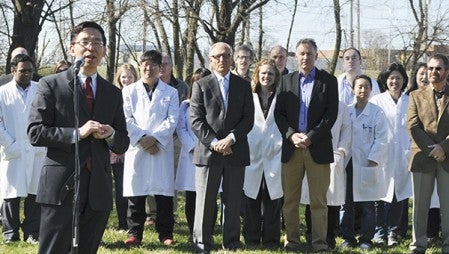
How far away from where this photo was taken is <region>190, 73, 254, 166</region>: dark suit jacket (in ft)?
26.1

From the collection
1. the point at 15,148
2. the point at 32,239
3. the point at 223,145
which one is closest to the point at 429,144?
the point at 223,145

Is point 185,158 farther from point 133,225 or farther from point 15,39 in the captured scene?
point 15,39

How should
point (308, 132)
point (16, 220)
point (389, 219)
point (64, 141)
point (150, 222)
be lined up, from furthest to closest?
point (150, 222)
point (389, 219)
point (16, 220)
point (308, 132)
point (64, 141)

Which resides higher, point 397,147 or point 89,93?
point 89,93

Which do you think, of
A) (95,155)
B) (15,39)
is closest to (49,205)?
(95,155)

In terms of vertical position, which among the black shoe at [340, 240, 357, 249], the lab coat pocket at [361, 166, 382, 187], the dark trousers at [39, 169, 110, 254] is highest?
the lab coat pocket at [361, 166, 382, 187]

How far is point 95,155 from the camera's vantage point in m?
5.18

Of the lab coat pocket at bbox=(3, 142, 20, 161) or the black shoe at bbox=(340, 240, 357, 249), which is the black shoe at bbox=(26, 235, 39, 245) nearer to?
the lab coat pocket at bbox=(3, 142, 20, 161)

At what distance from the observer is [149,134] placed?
8.64 m

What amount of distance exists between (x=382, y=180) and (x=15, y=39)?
900 cm

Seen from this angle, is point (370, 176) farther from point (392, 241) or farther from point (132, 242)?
point (132, 242)

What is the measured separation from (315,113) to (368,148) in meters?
1.19

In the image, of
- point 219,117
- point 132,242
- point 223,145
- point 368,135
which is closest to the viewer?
point 223,145

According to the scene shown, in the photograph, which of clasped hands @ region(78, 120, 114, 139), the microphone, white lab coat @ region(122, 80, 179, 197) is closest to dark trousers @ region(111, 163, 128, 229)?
white lab coat @ region(122, 80, 179, 197)
